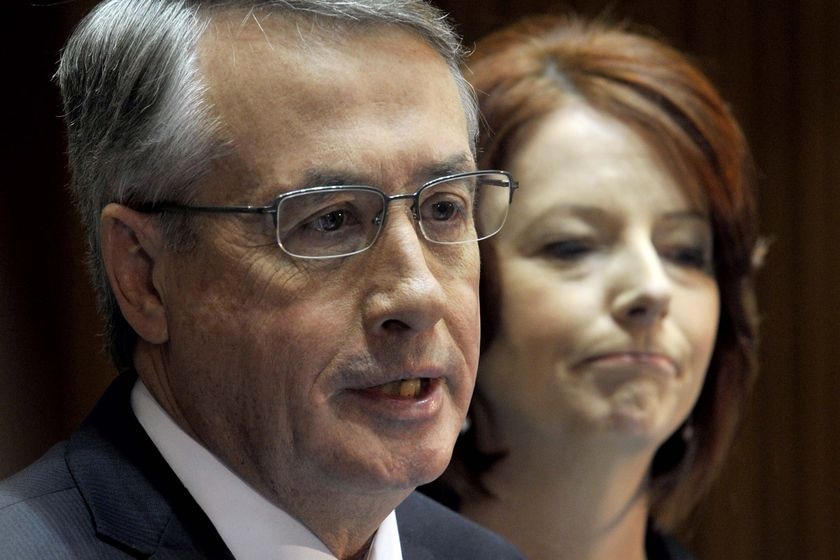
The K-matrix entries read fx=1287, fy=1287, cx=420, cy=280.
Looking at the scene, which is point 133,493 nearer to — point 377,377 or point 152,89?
point 377,377

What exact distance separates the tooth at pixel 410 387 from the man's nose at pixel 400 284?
74mm

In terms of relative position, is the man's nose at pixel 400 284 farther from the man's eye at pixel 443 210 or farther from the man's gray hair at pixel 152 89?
the man's gray hair at pixel 152 89

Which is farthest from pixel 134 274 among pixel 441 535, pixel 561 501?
pixel 561 501

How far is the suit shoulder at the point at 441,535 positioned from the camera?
196 centimetres

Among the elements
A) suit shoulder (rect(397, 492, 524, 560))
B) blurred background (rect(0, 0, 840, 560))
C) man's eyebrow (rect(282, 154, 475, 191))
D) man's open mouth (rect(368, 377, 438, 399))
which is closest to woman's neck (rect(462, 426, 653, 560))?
suit shoulder (rect(397, 492, 524, 560))

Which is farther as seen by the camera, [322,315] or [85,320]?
[85,320]

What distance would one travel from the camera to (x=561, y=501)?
7.93 ft

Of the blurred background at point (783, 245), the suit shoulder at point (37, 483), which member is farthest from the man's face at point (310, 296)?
the blurred background at point (783, 245)

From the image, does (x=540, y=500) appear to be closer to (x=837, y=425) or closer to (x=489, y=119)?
(x=489, y=119)

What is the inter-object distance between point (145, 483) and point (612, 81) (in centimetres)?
123

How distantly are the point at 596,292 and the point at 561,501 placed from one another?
0.41 m

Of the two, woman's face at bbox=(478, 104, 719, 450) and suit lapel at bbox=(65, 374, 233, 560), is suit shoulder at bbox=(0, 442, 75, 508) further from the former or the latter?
woman's face at bbox=(478, 104, 719, 450)

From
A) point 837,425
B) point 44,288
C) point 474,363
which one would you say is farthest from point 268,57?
point 837,425

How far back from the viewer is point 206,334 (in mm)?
1622
